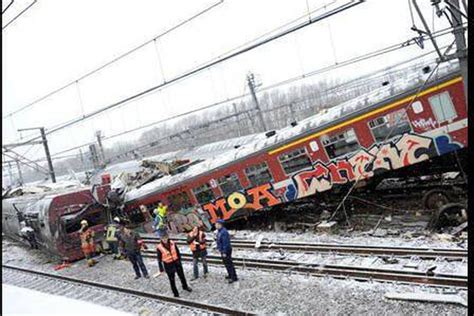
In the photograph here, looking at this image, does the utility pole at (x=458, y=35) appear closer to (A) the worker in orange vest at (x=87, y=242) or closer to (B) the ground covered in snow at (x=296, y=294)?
(B) the ground covered in snow at (x=296, y=294)

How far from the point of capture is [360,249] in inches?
463

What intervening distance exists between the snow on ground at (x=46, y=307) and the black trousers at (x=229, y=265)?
3.12 m

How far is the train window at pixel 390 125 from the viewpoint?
45.9ft

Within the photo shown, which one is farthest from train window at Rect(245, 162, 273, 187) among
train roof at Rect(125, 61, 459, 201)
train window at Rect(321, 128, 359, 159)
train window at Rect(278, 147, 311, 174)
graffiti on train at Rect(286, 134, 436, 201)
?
train window at Rect(321, 128, 359, 159)

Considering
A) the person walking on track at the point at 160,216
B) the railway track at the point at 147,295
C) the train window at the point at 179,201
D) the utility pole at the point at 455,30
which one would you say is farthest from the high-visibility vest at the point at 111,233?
the utility pole at the point at 455,30

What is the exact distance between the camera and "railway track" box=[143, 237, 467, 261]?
10172 millimetres

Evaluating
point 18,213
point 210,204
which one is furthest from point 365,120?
point 18,213

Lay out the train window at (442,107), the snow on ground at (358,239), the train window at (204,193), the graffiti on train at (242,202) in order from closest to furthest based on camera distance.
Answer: the snow on ground at (358,239), the train window at (442,107), the graffiti on train at (242,202), the train window at (204,193)

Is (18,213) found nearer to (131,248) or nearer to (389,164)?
(131,248)

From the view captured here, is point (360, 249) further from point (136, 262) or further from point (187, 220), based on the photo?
point (187, 220)

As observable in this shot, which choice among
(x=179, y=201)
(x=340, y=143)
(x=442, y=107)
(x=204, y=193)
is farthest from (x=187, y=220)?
(x=442, y=107)

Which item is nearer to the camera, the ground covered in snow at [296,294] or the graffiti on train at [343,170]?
the ground covered in snow at [296,294]

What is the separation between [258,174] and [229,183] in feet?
4.41

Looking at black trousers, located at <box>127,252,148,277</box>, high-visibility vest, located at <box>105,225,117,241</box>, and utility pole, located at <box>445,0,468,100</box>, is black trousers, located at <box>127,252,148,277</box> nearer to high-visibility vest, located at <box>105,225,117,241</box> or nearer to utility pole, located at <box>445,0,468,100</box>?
high-visibility vest, located at <box>105,225,117,241</box>
